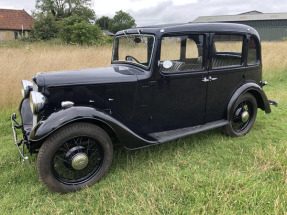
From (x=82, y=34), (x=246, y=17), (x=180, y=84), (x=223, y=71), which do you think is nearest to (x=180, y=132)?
(x=180, y=84)

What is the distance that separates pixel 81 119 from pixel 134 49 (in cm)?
136

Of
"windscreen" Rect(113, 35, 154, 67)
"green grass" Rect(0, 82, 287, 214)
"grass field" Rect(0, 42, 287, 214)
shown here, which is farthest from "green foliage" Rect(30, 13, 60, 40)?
"green grass" Rect(0, 82, 287, 214)

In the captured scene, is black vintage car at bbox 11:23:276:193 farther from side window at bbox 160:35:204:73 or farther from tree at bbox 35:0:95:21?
tree at bbox 35:0:95:21

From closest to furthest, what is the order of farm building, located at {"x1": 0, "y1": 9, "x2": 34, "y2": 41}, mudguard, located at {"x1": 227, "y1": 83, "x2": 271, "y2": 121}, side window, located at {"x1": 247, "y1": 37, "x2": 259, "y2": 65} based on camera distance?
mudguard, located at {"x1": 227, "y1": 83, "x2": 271, "y2": 121} < side window, located at {"x1": 247, "y1": 37, "x2": 259, "y2": 65} < farm building, located at {"x1": 0, "y1": 9, "x2": 34, "y2": 41}

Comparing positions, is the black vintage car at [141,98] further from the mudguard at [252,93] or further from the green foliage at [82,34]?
the green foliage at [82,34]

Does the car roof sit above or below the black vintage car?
above

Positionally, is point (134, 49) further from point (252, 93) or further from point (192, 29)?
point (252, 93)

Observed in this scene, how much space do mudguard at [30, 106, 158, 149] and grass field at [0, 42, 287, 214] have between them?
0.42 m

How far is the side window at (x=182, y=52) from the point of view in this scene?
2764 mm

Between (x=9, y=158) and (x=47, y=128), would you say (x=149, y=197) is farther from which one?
(x=9, y=158)

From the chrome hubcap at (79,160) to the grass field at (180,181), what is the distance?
30 cm

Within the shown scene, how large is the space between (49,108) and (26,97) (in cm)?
102

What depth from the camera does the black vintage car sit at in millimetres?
2246

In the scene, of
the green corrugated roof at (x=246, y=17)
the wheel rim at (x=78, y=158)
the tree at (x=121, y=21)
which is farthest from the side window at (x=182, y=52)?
the tree at (x=121, y=21)
